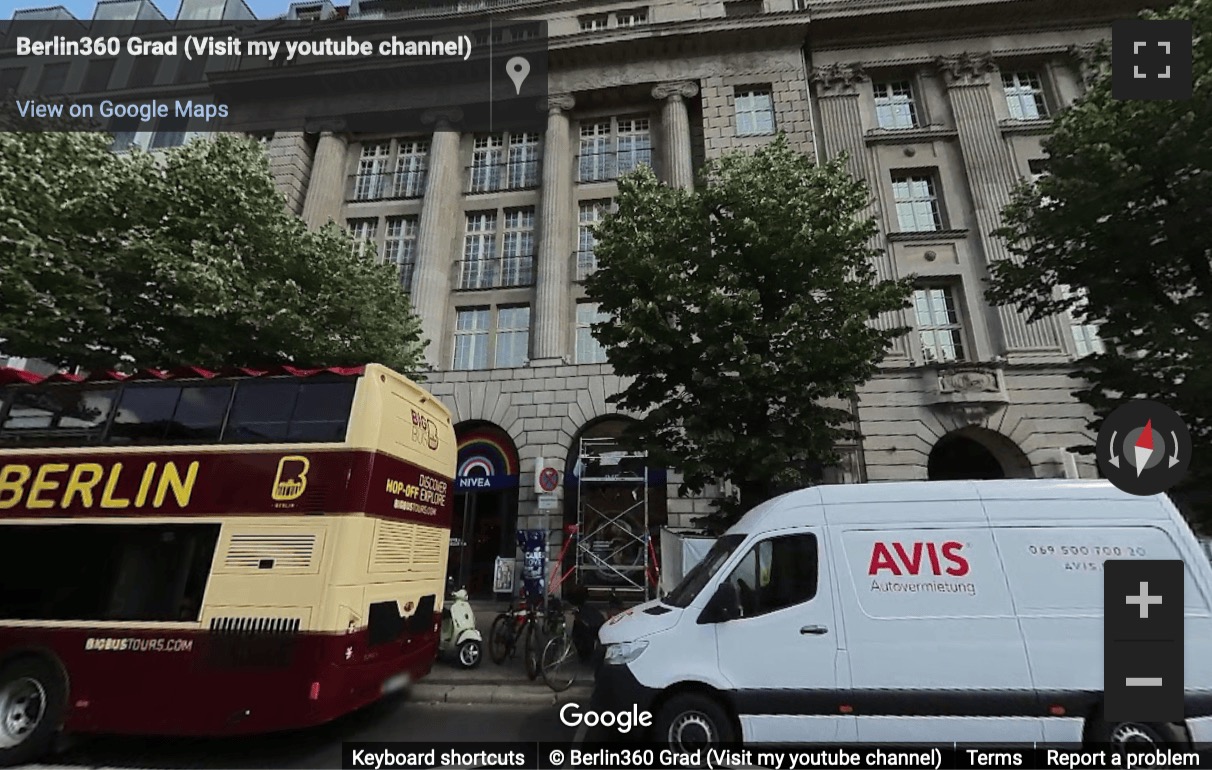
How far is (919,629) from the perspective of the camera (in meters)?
4.89

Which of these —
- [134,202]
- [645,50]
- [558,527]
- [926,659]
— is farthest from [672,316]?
[645,50]

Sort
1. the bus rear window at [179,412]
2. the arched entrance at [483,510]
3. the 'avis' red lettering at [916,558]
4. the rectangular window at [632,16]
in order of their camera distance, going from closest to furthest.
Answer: the 'avis' red lettering at [916,558]
the bus rear window at [179,412]
the arched entrance at [483,510]
the rectangular window at [632,16]

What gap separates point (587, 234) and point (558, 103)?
223 inches

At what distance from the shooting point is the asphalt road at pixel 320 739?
5492 mm

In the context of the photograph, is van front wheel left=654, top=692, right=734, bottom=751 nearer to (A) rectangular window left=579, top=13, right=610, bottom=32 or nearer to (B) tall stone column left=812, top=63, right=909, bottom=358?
(B) tall stone column left=812, top=63, right=909, bottom=358

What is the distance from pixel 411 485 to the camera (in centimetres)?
689

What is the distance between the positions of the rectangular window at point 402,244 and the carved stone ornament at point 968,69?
1971 cm

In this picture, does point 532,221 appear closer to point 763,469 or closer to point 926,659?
point 763,469

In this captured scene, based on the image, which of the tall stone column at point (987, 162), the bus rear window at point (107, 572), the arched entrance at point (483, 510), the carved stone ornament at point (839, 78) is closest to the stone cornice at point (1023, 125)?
the tall stone column at point (987, 162)

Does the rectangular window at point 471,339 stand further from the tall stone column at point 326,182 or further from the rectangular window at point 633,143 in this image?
the rectangular window at point 633,143

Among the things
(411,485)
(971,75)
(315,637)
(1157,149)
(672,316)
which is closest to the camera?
(315,637)

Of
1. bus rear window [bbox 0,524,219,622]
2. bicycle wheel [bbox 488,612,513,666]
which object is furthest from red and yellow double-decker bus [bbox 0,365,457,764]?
bicycle wheel [bbox 488,612,513,666]

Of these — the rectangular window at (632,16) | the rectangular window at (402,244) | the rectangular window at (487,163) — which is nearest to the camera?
the rectangular window at (402,244)

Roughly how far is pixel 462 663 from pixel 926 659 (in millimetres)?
6772
